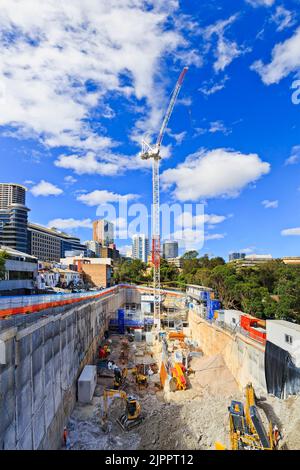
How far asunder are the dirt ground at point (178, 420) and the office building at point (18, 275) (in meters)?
22.4

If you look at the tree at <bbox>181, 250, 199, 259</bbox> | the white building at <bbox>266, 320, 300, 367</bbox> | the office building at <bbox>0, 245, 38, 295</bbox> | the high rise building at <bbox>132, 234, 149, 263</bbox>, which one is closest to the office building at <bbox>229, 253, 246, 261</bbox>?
the tree at <bbox>181, 250, 199, 259</bbox>

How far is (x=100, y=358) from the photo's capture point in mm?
24984

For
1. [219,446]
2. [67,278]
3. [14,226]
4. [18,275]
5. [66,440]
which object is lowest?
[66,440]

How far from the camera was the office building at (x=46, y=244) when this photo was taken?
104 meters

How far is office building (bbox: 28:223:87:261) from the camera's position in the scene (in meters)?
104

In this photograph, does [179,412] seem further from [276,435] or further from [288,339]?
[288,339]

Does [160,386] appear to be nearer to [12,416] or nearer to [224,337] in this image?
[224,337]

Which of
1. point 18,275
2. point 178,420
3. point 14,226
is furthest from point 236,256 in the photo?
point 178,420

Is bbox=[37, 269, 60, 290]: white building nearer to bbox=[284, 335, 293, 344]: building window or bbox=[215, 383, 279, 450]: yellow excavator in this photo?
bbox=[215, 383, 279, 450]: yellow excavator

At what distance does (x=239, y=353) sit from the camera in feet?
60.2

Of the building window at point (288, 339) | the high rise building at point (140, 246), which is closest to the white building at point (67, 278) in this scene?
the building window at point (288, 339)

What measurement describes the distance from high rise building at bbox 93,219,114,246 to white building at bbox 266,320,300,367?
389ft

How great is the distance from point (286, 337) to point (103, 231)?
130445 millimetres
